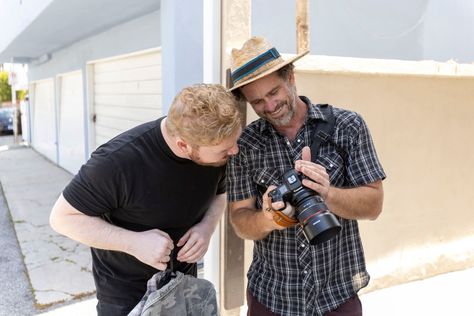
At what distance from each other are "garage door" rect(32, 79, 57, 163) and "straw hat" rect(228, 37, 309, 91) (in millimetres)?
10450

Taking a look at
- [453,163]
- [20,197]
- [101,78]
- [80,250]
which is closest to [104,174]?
[453,163]

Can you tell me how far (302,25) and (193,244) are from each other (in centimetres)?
205

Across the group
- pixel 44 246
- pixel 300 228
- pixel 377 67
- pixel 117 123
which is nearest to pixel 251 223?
pixel 300 228

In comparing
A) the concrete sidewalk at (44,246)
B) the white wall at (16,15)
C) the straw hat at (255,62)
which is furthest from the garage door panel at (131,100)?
the straw hat at (255,62)

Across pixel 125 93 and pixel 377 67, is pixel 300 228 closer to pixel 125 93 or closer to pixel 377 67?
pixel 377 67

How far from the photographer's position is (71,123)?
9.55 m

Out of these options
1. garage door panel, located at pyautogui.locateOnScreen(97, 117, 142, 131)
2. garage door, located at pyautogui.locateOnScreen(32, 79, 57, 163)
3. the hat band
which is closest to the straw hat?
the hat band

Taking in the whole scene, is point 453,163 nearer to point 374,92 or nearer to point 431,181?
point 431,181

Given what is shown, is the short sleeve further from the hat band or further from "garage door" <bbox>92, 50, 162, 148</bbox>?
"garage door" <bbox>92, 50, 162, 148</bbox>

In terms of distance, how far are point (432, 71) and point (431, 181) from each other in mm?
958

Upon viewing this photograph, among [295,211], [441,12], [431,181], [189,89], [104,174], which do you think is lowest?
[431,181]

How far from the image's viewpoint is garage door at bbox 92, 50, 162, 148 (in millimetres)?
5328

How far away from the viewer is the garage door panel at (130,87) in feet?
17.4

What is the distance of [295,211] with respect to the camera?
155 centimetres
